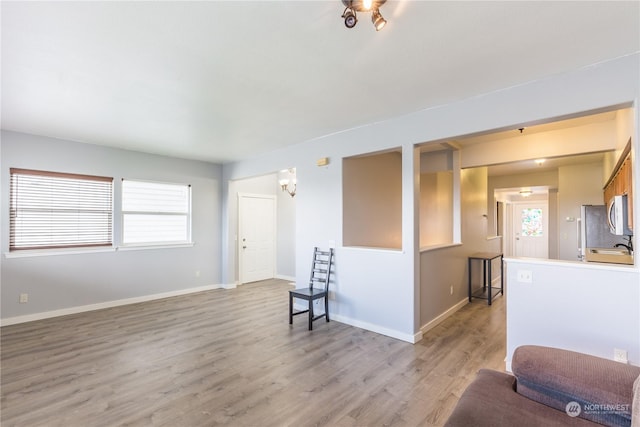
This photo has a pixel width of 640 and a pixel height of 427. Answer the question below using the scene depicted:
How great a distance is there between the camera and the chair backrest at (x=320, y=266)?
433 centimetres

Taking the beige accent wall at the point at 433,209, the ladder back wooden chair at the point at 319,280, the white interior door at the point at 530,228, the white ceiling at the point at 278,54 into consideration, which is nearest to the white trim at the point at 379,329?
the ladder back wooden chair at the point at 319,280

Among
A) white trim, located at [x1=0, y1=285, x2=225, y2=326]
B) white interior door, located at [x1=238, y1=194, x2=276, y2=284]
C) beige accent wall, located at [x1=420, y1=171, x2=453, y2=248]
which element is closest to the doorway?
beige accent wall, located at [x1=420, y1=171, x2=453, y2=248]

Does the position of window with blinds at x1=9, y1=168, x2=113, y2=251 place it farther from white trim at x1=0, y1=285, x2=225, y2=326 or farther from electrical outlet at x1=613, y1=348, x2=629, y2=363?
electrical outlet at x1=613, y1=348, x2=629, y2=363

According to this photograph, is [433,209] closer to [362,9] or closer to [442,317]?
A: [442,317]

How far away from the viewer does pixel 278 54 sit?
2219mm

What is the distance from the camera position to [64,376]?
2.72 m

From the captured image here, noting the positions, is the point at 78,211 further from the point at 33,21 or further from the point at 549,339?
the point at 549,339

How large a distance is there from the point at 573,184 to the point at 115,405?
783 centimetres

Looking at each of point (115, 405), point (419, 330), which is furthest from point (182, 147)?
point (419, 330)

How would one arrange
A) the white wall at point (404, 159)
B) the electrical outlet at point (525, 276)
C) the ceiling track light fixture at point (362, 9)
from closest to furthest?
1. the ceiling track light fixture at point (362, 9)
2. the white wall at point (404, 159)
3. the electrical outlet at point (525, 276)

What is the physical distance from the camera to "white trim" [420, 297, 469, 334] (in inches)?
148

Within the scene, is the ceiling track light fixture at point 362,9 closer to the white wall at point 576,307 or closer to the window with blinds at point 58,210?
the white wall at point 576,307

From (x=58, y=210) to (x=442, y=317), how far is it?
5832mm

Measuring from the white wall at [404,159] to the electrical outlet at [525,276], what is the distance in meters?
0.44
